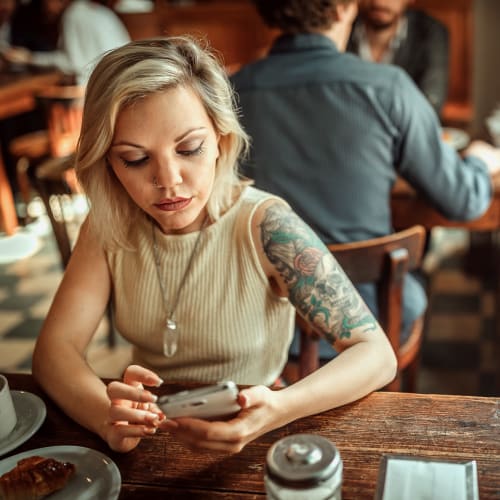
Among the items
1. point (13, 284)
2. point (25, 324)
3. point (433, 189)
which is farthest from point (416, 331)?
point (13, 284)

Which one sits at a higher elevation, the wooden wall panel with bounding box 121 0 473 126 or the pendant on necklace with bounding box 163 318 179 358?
the pendant on necklace with bounding box 163 318 179 358

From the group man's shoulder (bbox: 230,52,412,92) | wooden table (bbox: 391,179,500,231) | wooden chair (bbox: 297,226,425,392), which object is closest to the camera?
wooden chair (bbox: 297,226,425,392)

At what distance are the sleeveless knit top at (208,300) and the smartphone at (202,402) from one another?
1.84ft

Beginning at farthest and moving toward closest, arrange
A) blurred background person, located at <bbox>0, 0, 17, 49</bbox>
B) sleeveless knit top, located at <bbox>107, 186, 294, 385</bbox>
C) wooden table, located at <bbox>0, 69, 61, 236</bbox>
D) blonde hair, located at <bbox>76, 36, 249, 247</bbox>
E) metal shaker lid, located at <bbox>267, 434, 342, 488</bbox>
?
blurred background person, located at <bbox>0, 0, 17, 49</bbox>, wooden table, located at <bbox>0, 69, 61, 236</bbox>, sleeveless knit top, located at <bbox>107, 186, 294, 385</bbox>, blonde hair, located at <bbox>76, 36, 249, 247</bbox>, metal shaker lid, located at <bbox>267, 434, 342, 488</bbox>

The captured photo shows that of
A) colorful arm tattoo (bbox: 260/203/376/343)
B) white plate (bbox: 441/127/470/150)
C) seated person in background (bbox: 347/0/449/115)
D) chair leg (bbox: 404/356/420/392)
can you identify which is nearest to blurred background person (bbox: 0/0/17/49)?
seated person in background (bbox: 347/0/449/115)

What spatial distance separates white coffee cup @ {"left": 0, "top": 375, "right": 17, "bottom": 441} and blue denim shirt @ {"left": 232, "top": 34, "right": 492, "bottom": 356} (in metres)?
1.09

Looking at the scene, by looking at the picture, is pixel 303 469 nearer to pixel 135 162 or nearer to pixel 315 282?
pixel 315 282

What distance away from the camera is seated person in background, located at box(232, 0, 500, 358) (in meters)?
1.98

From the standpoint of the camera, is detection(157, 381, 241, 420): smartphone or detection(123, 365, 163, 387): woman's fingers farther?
detection(123, 365, 163, 387): woman's fingers

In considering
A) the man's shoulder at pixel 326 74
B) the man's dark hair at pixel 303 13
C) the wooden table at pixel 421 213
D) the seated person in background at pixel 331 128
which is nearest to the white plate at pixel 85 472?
the seated person in background at pixel 331 128

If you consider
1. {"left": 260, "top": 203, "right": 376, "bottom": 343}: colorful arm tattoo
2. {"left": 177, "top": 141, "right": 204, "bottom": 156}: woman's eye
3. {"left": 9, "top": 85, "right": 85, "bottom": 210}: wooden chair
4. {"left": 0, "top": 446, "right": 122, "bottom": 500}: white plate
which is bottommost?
{"left": 9, "top": 85, "right": 85, "bottom": 210}: wooden chair

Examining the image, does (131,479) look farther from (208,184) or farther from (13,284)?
(13,284)

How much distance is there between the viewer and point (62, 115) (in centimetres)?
461

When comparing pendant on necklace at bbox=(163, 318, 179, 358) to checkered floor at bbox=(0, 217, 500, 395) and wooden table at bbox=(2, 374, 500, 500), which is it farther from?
checkered floor at bbox=(0, 217, 500, 395)
